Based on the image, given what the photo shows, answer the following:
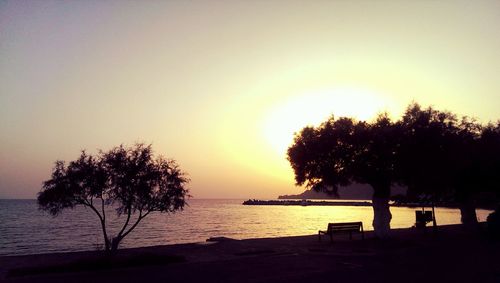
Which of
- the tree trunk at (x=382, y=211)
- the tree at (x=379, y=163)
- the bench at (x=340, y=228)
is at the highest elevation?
the tree at (x=379, y=163)

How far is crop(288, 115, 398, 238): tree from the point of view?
30062 millimetres

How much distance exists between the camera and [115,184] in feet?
68.5

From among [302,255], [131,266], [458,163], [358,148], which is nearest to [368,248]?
[302,255]

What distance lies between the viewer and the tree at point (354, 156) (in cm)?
3006

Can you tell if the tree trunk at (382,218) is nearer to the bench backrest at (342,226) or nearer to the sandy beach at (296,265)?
the bench backrest at (342,226)

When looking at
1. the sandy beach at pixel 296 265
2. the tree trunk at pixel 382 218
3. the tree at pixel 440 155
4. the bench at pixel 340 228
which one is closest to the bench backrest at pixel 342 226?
the bench at pixel 340 228

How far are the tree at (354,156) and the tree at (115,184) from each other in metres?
12.4

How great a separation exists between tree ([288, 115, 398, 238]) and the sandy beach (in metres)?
5.32

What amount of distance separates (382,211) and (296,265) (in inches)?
564

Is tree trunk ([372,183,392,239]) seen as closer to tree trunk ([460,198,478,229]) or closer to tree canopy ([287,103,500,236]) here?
tree canopy ([287,103,500,236])

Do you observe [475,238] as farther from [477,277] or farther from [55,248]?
[55,248]

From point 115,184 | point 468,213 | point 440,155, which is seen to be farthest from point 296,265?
point 468,213

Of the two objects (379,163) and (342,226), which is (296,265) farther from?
(379,163)

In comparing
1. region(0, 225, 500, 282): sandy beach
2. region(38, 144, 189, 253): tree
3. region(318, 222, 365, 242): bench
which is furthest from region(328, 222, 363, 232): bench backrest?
region(38, 144, 189, 253): tree
